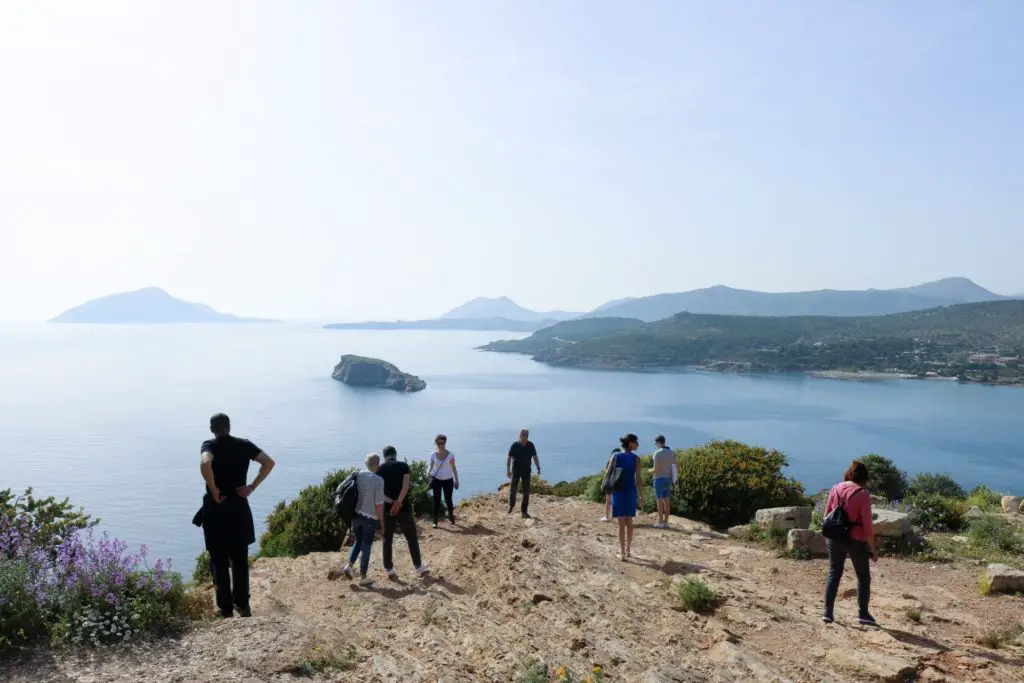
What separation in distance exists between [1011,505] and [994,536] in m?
6.07

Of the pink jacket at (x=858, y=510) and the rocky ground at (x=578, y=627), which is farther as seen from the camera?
the pink jacket at (x=858, y=510)

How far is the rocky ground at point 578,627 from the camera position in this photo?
222 inches

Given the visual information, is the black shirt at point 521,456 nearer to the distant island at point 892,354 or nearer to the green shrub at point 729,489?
the green shrub at point 729,489

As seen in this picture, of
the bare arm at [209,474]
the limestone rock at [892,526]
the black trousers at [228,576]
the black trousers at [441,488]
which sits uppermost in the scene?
the bare arm at [209,474]

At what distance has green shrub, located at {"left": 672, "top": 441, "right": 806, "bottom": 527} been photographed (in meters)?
14.9

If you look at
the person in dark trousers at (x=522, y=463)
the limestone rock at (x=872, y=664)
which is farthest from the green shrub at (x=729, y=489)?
the limestone rock at (x=872, y=664)

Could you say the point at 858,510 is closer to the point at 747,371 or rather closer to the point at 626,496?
the point at 626,496

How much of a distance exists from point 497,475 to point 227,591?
61.1m

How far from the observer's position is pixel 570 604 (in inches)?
303

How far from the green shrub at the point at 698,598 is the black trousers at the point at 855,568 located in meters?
1.25

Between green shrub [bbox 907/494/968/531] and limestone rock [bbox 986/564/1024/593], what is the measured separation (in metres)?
4.98

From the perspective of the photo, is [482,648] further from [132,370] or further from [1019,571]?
[132,370]

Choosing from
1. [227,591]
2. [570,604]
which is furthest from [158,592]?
[570,604]

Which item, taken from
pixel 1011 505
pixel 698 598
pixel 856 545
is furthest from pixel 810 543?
pixel 1011 505
